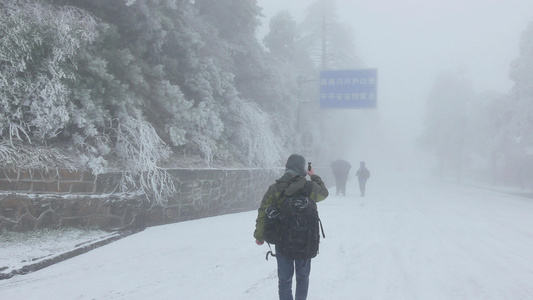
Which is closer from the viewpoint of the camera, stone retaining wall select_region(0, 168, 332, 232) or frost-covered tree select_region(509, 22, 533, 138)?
stone retaining wall select_region(0, 168, 332, 232)

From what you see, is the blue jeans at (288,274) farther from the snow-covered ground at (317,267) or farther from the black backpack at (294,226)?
the snow-covered ground at (317,267)

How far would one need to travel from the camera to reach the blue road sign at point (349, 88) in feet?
72.2

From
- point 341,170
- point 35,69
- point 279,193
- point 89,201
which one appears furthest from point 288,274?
point 341,170

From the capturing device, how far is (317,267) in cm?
668

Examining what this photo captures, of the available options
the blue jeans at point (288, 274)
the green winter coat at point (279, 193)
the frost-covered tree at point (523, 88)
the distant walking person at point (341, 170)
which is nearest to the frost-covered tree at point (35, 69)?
the green winter coat at point (279, 193)

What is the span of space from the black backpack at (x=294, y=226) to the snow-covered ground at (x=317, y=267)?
1.34 metres

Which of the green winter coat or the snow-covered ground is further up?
the green winter coat

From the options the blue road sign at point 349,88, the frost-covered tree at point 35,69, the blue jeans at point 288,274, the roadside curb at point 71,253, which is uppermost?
the blue road sign at point 349,88

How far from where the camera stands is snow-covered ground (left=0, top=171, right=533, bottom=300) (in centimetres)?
541

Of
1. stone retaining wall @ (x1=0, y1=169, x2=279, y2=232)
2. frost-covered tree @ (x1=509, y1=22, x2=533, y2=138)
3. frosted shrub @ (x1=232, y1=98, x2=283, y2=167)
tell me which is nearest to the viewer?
stone retaining wall @ (x1=0, y1=169, x2=279, y2=232)

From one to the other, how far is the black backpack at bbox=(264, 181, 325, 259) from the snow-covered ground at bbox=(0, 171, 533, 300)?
4.40 ft

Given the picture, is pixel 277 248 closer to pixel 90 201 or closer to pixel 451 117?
pixel 90 201

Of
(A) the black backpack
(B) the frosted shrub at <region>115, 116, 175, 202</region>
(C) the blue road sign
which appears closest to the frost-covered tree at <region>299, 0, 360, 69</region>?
(C) the blue road sign

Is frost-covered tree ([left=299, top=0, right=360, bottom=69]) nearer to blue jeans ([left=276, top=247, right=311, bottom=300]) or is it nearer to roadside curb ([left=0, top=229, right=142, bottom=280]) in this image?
roadside curb ([left=0, top=229, right=142, bottom=280])
